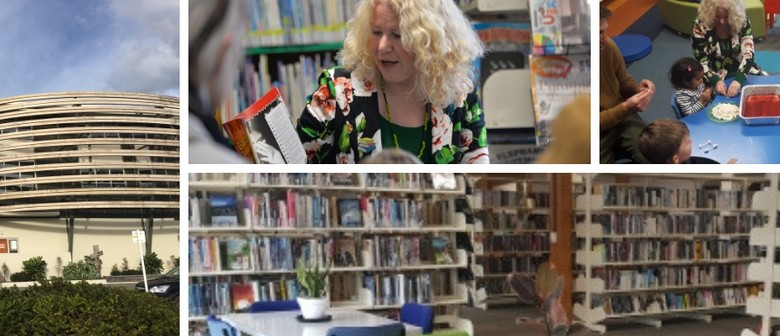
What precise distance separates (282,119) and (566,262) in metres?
1.42

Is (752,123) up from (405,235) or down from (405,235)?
up

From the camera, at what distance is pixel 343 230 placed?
3979 mm

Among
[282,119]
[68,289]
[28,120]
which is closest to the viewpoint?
[282,119]

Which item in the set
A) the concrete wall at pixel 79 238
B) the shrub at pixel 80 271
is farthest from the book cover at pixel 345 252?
the shrub at pixel 80 271

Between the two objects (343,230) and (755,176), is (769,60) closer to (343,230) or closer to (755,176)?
(755,176)

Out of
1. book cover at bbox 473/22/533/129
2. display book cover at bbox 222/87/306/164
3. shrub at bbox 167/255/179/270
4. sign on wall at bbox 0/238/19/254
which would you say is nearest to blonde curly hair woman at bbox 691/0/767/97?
book cover at bbox 473/22/533/129

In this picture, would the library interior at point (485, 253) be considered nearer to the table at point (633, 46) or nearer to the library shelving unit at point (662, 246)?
the library shelving unit at point (662, 246)

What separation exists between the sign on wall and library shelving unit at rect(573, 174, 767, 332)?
16134 mm

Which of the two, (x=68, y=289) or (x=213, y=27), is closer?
(x=213, y=27)

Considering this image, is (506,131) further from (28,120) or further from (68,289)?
(28,120)

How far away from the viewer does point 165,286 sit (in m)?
12.5

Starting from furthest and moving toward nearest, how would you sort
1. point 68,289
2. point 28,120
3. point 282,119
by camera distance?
point 28,120, point 68,289, point 282,119

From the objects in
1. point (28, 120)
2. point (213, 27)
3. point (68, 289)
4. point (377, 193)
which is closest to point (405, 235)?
point (377, 193)

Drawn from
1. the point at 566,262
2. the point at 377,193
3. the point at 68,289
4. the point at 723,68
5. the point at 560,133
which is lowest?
the point at 68,289
